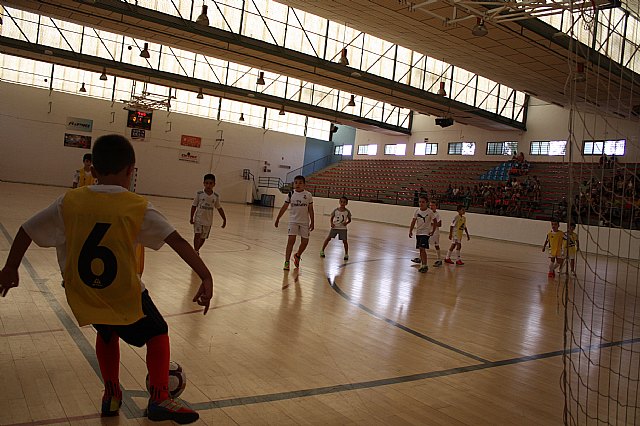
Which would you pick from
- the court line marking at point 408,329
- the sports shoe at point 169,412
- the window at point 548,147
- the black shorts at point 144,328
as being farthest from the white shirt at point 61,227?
the window at point 548,147

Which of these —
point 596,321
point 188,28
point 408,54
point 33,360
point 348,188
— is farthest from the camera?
point 348,188

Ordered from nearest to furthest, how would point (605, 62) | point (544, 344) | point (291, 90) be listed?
point (544, 344), point (605, 62), point (291, 90)

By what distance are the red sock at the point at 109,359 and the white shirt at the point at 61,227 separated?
1.92 ft

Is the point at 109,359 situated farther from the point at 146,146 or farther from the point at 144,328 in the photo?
the point at 146,146

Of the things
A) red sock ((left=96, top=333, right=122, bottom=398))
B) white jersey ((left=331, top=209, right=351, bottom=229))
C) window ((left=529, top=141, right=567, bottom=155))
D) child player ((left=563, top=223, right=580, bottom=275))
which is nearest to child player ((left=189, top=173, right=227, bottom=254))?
white jersey ((left=331, top=209, right=351, bottom=229))

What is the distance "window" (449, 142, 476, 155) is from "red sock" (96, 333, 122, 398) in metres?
33.8

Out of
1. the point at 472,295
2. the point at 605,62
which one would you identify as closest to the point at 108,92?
the point at 605,62

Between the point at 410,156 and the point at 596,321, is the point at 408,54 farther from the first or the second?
the point at 596,321

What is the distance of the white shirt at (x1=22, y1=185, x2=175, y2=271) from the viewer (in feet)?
8.46

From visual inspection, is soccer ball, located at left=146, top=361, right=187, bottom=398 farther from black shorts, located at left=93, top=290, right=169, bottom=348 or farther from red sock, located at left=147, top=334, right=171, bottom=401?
black shorts, located at left=93, top=290, right=169, bottom=348

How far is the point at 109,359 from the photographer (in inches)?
114

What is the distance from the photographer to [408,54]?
27969 millimetres

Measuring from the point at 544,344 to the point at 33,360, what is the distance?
505 cm

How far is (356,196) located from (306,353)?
3112 cm
